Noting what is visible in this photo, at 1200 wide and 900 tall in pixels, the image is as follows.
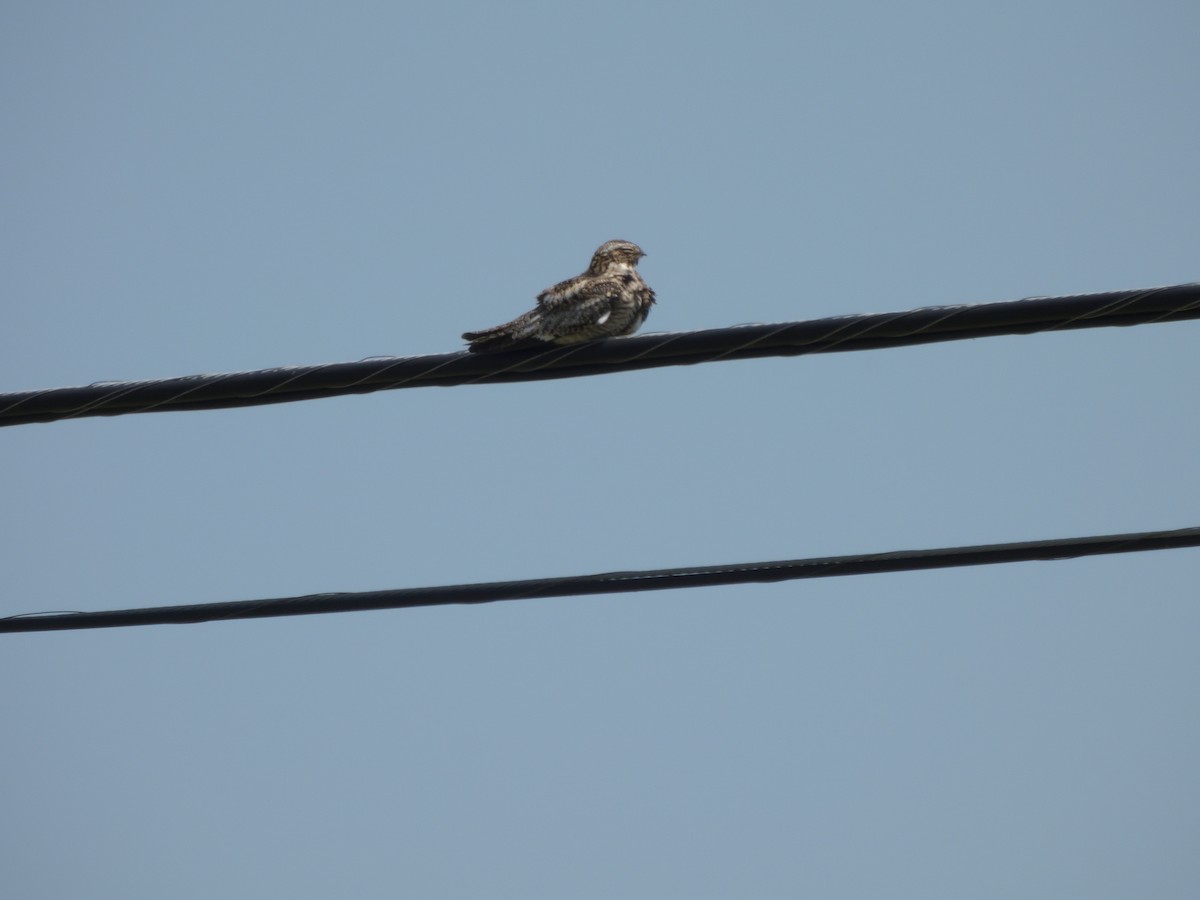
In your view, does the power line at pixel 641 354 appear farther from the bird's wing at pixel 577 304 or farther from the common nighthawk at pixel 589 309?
the bird's wing at pixel 577 304

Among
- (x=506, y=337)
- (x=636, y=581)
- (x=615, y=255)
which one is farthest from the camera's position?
(x=615, y=255)

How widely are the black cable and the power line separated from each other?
99 centimetres

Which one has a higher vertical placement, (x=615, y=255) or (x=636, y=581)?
(x=615, y=255)

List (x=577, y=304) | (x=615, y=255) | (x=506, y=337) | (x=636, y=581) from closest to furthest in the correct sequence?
(x=636, y=581) → (x=506, y=337) → (x=577, y=304) → (x=615, y=255)

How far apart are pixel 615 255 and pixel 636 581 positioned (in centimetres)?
473

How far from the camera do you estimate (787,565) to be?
24.3 ft

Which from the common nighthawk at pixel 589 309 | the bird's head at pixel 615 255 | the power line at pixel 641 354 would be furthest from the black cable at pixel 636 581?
the bird's head at pixel 615 255

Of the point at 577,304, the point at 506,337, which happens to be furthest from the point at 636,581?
the point at 577,304

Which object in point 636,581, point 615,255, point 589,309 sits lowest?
point 636,581

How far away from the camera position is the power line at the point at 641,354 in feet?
23.8

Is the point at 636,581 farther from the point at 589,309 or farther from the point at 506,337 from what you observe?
the point at 589,309

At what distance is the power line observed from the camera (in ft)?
23.8

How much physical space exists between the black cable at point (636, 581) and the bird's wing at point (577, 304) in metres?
2.54

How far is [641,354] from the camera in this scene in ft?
25.3
